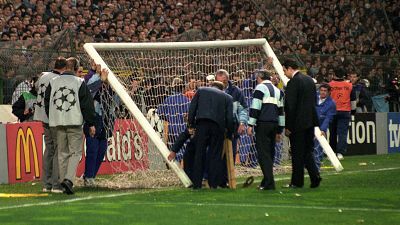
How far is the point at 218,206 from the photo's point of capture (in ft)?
53.0

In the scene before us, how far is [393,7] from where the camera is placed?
40688 mm

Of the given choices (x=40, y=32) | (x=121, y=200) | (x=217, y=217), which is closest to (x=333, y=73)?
(x=40, y=32)

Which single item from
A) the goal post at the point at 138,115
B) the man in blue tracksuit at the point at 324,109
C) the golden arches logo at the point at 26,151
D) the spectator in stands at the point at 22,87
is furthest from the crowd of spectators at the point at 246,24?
the goal post at the point at 138,115

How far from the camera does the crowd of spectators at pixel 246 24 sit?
29.1m

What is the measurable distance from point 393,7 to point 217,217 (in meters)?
27.2

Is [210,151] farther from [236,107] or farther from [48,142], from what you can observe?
[48,142]

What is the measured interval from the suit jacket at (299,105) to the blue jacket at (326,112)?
618 centimetres

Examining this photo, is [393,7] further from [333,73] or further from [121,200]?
[121,200]

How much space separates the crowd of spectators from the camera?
29078mm

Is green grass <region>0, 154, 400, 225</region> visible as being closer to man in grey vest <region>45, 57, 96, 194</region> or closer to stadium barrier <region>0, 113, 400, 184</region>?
man in grey vest <region>45, 57, 96, 194</region>

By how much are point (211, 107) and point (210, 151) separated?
29.4 inches

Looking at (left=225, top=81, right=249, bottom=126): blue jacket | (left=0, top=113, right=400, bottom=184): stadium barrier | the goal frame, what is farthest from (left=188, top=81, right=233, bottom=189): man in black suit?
(left=0, top=113, right=400, bottom=184): stadium barrier

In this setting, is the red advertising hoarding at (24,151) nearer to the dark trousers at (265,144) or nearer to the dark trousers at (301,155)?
the dark trousers at (265,144)

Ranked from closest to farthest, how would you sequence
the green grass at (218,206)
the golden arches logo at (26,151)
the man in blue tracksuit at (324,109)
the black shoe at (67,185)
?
1. the green grass at (218,206)
2. the black shoe at (67,185)
3. the golden arches logo at (26,151)
4. the man in blue tracksuit at (324,109)
